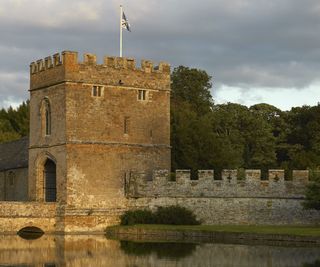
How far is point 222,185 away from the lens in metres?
43.7

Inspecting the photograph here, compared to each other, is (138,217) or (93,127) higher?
(93,127)

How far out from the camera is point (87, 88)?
4550 cm

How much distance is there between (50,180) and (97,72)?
22.2 feet

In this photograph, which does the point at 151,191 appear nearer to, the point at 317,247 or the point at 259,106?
the point at 317,247

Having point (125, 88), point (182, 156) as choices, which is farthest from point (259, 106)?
point (125, 88)

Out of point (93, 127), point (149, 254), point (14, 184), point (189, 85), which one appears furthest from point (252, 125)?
point (149, 254)

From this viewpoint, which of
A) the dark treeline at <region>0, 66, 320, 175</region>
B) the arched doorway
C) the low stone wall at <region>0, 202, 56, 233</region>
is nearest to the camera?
the low stone wall at <region>0, 202, 56, 233</region>

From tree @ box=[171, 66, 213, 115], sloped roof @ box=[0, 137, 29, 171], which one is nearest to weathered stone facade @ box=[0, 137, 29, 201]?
sloped roof @ box=[0, 137, 29, 171]

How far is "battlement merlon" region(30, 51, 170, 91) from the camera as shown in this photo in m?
45.2

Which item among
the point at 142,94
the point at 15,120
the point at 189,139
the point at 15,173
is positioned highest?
the point at 15,120

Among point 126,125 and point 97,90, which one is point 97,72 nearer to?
point 97,90

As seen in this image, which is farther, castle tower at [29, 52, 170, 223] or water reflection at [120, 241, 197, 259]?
castle tower at [29, 52, 170, 223]

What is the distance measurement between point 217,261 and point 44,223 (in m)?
16.9

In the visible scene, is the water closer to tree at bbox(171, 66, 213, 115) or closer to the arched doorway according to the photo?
the arched doorway
